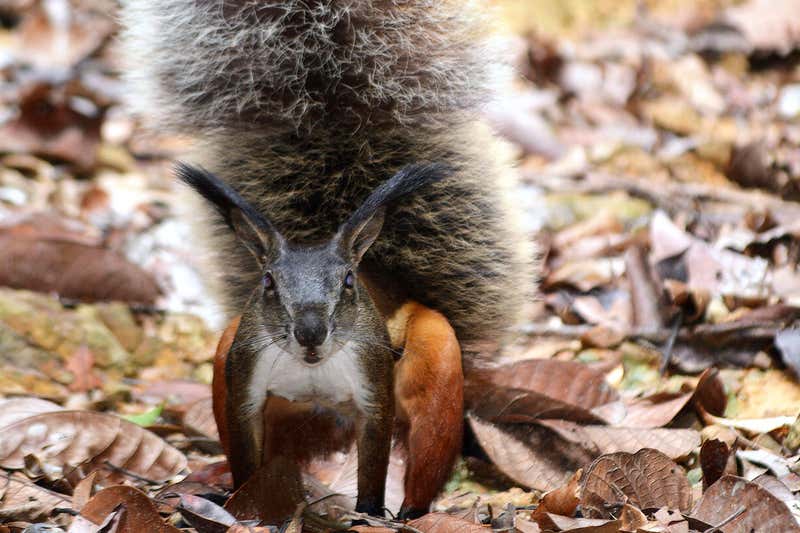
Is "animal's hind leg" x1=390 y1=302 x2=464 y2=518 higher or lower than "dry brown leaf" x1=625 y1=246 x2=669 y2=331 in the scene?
higher

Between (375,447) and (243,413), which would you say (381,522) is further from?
(243,413)

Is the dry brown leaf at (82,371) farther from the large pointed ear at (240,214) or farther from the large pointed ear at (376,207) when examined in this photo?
the large pointed ear at (376,207)

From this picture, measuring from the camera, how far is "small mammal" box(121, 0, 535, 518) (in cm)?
287

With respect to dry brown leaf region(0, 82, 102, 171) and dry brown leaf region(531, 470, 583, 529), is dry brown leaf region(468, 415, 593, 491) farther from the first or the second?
dry brown leaf region(0, 82, 102, 171)

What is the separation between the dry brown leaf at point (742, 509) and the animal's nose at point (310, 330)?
975mm

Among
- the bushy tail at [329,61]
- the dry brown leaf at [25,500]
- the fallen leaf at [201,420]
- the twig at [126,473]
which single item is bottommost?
the fallen leaf at [201,420]

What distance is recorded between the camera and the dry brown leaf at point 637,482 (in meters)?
2.57

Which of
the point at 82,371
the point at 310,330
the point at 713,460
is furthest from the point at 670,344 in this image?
the point at 82,371

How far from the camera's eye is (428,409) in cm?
271

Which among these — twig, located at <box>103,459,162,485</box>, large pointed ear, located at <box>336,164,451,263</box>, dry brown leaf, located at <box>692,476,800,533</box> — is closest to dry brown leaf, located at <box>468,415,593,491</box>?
dry brown leaf, located at <box>692,476,800,533</box>

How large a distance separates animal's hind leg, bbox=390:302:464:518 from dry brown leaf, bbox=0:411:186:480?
0.77 metres

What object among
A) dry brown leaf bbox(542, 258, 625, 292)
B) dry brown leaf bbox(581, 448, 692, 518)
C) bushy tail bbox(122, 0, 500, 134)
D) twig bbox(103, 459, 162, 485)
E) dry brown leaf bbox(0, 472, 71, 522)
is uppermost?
bushy tail bbox(122, 0, 500, 134)

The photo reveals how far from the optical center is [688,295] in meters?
3.80

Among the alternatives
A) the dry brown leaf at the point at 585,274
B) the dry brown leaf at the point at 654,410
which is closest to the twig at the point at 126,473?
the dry brown leaf at the point at 654,410
